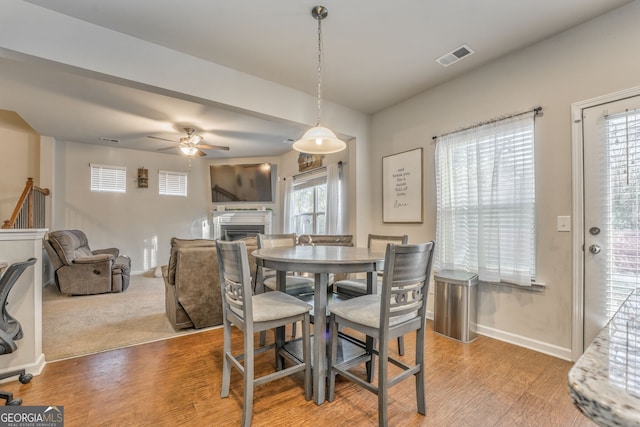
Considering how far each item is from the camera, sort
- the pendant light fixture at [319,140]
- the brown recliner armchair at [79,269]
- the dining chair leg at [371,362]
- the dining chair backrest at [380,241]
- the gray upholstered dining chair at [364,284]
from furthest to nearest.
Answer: the brown recliner armchair at [79,269] → the dining chair backrest at [380,241] → the gray upholstered dining chair at [364,284] → the pendant light fixture at [319,140] → the dining chair leg at [371,362]

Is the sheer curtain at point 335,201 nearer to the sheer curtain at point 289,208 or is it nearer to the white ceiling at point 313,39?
the white ceiling at point 313,39

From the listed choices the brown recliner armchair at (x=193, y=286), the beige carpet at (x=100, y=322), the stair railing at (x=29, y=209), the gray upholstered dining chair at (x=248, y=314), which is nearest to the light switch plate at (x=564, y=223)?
the gray upholstered dining chair at (x=248, y=314)

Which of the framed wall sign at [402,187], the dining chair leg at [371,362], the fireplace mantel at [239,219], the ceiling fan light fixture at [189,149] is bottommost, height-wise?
the dining chair leg at [371,362]

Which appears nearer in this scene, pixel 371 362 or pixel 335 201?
pixel 371 362

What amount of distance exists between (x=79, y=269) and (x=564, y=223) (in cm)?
602

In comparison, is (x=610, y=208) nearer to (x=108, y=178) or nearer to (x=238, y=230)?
(x=238, y=230)

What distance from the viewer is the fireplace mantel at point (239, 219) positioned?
21.9ft

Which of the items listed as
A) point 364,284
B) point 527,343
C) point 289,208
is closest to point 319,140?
point 364,284

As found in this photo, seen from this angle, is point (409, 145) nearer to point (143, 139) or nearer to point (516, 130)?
point (516, 130)

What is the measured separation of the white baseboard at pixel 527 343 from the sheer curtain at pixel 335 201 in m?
2.14

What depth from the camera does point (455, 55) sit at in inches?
107

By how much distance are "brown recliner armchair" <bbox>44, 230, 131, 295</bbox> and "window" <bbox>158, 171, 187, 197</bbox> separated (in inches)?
83.0

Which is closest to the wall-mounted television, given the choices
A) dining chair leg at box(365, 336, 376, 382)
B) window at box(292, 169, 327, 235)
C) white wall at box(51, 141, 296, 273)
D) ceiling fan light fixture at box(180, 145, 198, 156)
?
white wall at box(51, 141, 296, 273)

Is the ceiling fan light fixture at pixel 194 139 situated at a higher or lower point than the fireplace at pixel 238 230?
higher
